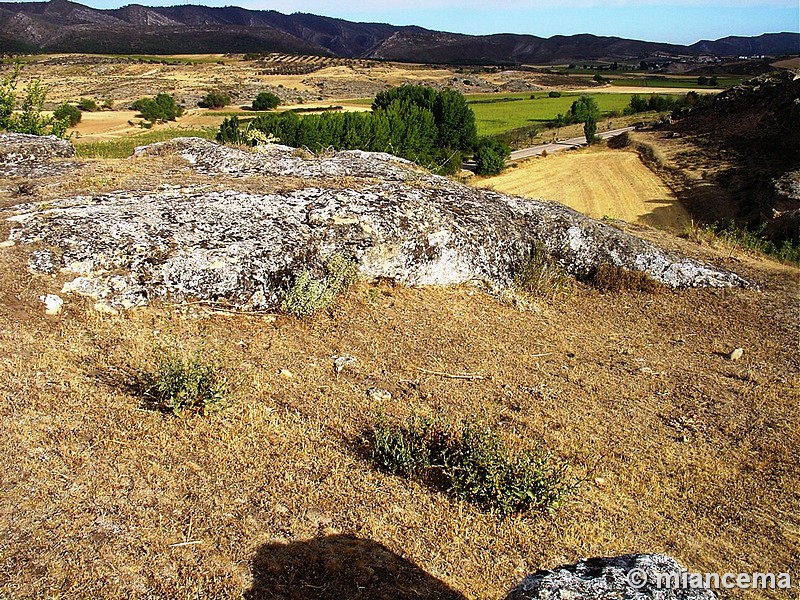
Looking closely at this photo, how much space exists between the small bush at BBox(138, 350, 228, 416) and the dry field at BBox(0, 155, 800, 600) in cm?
15

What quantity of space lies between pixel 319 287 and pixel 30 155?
9201 mm

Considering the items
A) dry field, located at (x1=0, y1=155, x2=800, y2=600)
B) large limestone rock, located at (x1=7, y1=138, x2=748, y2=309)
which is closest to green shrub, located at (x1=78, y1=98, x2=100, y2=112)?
large limestone rock, located at (x1=7, y1=138, x2=748, y2=309)

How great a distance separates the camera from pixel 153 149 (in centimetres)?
1411

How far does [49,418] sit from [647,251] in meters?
11.0

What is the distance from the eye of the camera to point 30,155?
43.3 ft

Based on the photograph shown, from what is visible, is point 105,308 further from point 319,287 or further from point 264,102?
point 264,102

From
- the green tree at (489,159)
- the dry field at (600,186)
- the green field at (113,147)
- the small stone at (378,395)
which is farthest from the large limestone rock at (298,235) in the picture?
the green tree at (489,159)


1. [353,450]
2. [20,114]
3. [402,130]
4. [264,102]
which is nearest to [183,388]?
[353,450]

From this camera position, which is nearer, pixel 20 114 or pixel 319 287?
pixel 319 287

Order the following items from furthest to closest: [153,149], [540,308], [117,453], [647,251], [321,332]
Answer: [153,149]
[647,251]
[540,308]
[321,332]
[117,453]

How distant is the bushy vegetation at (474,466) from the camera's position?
5.05 m

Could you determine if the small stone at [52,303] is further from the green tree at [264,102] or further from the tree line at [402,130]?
the green tree at [264,102]

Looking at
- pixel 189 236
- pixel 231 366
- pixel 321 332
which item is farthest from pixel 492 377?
pixel 189 236

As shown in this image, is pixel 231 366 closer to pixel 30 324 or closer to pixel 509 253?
pixel 30 324
